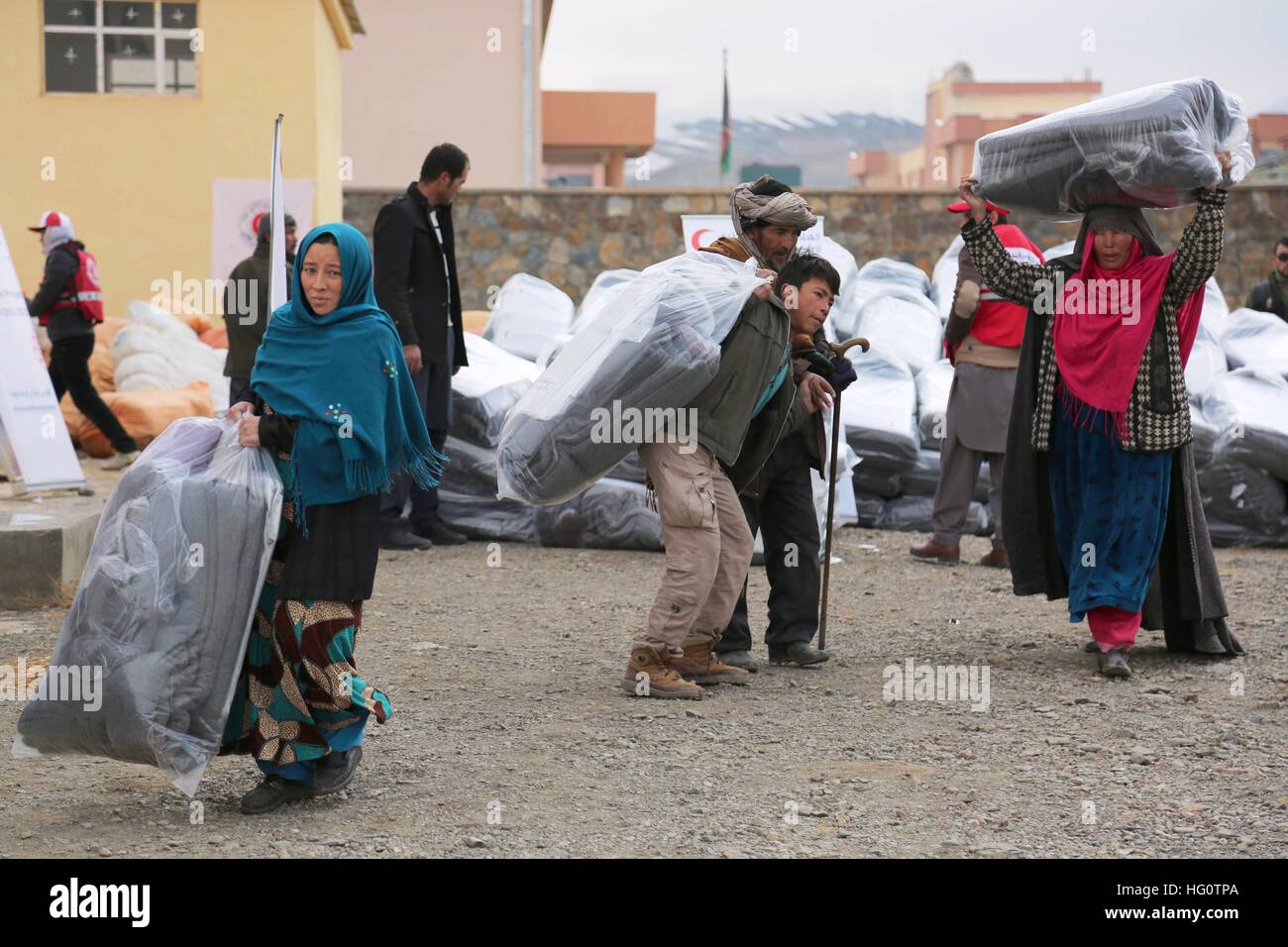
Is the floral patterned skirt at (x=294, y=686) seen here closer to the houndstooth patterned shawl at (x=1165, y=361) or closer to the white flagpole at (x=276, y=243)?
the white flagpole at (x=276, y=243)

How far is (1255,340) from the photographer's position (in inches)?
394

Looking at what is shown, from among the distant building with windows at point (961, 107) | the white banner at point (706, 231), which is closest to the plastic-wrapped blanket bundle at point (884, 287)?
the white banner at point (706, 231)

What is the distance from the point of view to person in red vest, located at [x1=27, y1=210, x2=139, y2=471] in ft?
30.4

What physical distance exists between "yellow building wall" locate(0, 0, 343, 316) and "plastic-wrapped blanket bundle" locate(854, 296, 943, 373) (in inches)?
253

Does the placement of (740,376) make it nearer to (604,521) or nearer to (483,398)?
(604,521)

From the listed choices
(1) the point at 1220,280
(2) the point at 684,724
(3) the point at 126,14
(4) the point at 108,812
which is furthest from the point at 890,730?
(1) the point at 1220,280

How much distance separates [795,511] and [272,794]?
2.18m

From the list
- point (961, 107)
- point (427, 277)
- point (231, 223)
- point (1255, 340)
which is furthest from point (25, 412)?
point (961, 107)

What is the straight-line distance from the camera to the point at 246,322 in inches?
309

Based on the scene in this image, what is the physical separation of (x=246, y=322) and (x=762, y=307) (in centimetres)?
396

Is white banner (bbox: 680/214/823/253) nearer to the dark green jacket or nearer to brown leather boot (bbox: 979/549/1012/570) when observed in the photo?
brown leather boot (bbox: 979/549/1012/570)

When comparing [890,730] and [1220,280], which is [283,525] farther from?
[1220,280]

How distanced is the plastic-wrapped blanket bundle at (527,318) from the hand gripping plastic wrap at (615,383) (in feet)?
18.5
